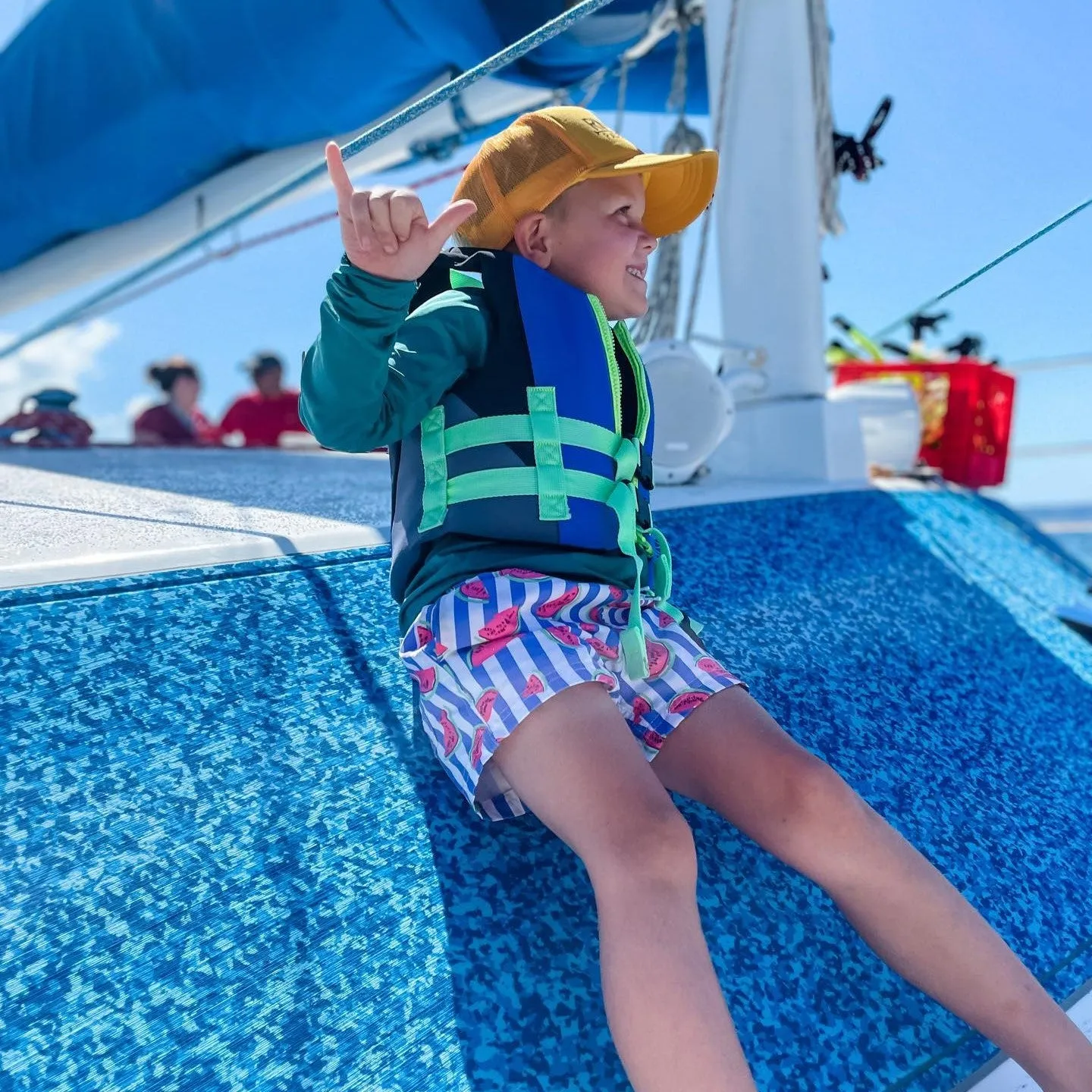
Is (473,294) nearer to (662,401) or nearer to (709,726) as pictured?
(709,726)

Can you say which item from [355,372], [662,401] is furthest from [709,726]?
[662,401]

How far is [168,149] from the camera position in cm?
304

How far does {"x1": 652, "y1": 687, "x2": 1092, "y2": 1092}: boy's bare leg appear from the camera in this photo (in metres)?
0.76

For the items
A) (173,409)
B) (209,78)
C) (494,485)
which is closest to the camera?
(494,485)

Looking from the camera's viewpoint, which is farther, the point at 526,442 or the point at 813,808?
the point at 526,442

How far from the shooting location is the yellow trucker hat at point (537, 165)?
98 cm

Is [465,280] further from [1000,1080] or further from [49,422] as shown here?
[49,422]

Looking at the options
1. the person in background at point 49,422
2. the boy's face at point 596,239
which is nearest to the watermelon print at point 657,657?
the boy's face at point 596,239

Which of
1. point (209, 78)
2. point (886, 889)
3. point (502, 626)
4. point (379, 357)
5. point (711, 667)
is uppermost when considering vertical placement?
point (209, 78)

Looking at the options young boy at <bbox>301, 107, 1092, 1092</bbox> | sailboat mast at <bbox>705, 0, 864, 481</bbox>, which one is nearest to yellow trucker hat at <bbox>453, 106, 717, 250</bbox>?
young boy at <bbox>301, 107, 1092, 1092</bbox>

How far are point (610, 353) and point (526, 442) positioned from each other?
150mm

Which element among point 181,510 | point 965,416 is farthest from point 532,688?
point 965,416

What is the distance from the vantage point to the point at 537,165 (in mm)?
984

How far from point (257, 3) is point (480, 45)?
0.64 metres
